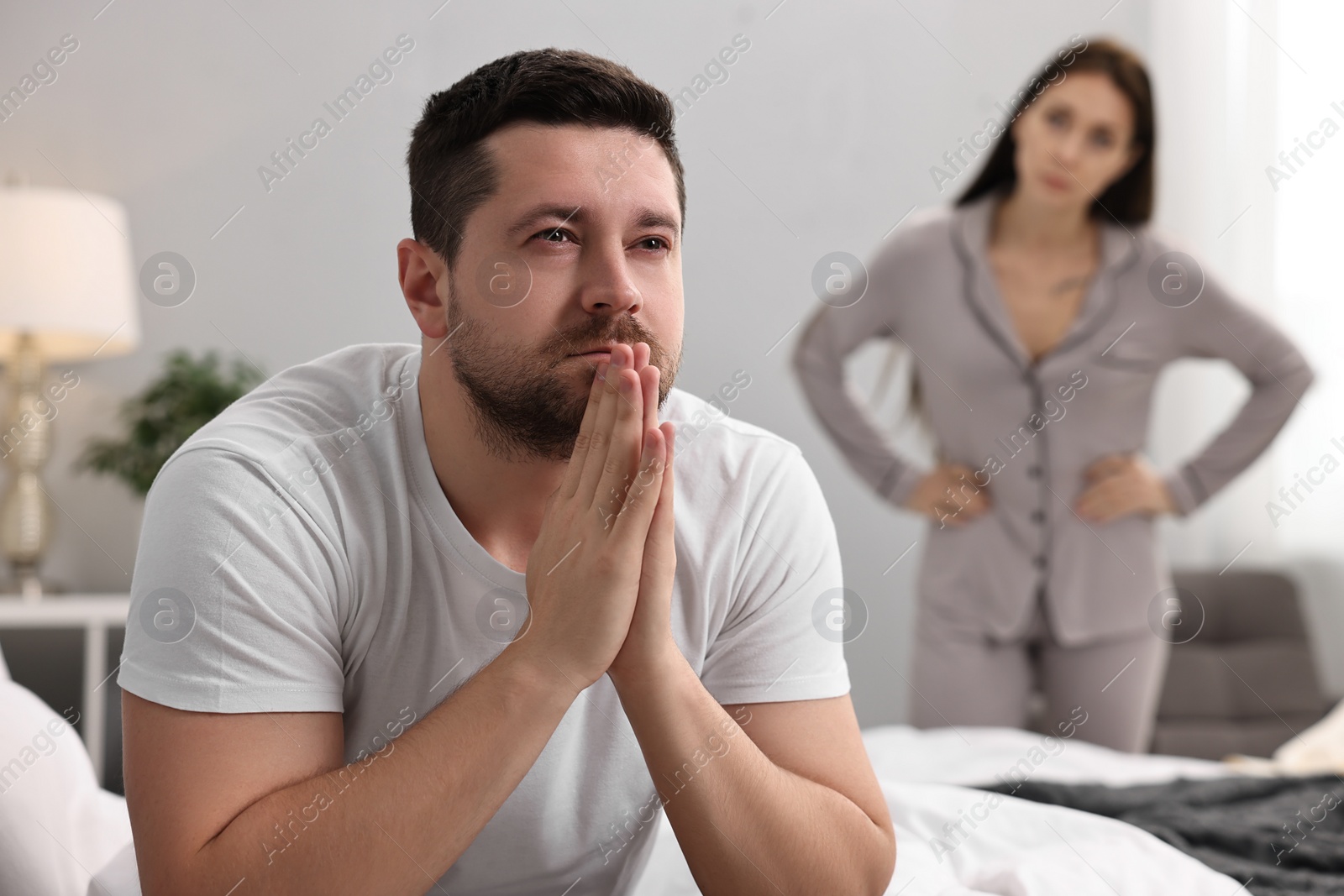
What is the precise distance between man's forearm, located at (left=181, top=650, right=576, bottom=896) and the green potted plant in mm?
1773

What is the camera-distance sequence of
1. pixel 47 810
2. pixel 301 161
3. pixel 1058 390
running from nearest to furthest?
pixel 47 810 → pixel 1058 390 → pixel 301 161

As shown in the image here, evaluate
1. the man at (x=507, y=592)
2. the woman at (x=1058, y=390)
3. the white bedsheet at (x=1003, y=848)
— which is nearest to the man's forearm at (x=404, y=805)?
the man at (x=507, y=592)

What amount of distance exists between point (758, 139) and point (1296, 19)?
1.53 metres

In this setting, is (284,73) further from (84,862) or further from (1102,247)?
(84,862)

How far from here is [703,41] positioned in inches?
113

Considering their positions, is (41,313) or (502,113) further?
(41,313)

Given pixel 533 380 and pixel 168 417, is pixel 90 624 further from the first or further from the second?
pixel 533 380

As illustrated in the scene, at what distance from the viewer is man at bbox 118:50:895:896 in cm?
77

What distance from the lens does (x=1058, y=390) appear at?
1.93 meters

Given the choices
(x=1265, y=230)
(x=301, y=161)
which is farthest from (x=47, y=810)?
(x=1265, y=230)

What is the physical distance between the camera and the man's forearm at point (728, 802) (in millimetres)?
846

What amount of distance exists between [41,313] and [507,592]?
1784 millimetres

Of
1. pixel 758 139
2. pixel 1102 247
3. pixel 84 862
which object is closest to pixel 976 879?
pixel 84 862

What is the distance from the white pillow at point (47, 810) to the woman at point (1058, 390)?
1.41 metres
